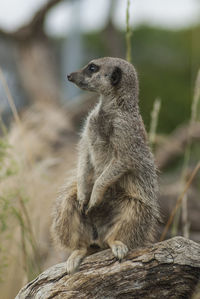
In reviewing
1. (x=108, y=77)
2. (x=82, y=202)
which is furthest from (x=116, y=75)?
(x=82, y=202)

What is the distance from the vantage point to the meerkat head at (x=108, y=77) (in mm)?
2668

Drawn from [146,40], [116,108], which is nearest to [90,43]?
[146,40]

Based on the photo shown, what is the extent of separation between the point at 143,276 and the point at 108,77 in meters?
1.13

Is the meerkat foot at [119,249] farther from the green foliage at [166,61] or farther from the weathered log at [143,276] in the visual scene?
the green foliage at [166,61]

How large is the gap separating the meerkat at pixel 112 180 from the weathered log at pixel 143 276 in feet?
0.47

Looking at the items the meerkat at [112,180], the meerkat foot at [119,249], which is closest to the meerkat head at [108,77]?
the meerkat at [112,180]

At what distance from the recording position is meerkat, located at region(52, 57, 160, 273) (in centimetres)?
257

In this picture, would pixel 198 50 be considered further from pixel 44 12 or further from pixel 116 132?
pixel 116 132

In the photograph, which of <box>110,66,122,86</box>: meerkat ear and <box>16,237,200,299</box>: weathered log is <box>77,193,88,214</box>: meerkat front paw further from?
<box>110,66,122,86</box>: meerkat ear

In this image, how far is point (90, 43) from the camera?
13.3 metres

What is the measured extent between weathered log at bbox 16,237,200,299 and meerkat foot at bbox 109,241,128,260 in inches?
1.0

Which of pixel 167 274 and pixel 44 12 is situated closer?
pixel 167 274

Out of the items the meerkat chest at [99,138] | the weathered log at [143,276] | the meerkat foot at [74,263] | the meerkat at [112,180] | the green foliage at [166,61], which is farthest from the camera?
the green foliage at [166,61]

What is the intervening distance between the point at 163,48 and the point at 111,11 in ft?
13.4
